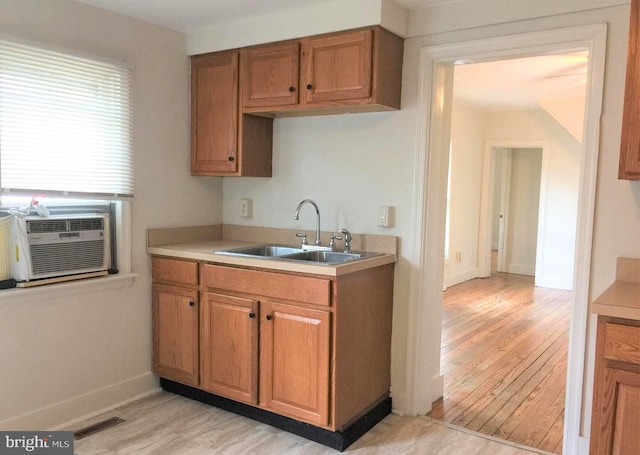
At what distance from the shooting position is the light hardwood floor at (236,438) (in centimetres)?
257

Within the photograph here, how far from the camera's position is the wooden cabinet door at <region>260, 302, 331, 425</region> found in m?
2.54

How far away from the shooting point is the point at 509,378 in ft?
11.7

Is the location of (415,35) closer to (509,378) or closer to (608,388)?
(608,388)

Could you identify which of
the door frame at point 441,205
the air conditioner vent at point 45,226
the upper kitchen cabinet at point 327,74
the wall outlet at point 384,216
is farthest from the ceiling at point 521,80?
the air conditioner vent at point 45,226

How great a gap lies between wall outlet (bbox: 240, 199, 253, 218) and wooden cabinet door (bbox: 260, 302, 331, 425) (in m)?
0.94

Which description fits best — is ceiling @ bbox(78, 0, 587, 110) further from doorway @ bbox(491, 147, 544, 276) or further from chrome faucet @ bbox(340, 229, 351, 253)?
doorway @ bbox(491, 147, 544, 276)

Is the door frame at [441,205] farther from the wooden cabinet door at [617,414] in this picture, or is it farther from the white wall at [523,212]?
the white wall at [523,212]

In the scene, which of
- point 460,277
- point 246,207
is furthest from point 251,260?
point 460,277

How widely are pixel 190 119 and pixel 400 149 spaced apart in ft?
4.47

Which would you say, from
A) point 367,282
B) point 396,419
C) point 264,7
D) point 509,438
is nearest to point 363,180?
point 367,282

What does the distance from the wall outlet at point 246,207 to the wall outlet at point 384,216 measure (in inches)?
37.7

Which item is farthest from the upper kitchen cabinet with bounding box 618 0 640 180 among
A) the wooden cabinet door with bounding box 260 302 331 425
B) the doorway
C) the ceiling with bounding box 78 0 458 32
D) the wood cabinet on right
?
the doorway

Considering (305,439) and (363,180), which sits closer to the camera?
(305,439)

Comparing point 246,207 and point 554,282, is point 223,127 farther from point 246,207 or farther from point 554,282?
point 554,282
